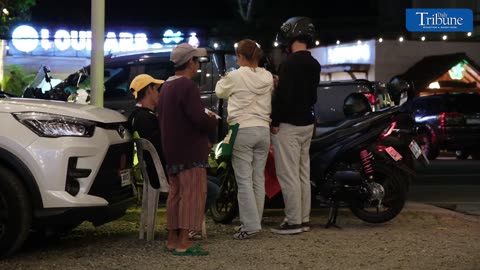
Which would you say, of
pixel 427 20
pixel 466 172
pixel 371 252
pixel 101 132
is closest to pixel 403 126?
pixel 371 252

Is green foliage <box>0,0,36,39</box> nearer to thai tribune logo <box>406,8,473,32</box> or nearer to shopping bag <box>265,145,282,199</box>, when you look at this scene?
shopping bag <box>265,145,282,199</box>

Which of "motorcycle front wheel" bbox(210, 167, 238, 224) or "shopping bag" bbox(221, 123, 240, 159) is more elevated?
"shopping bag" bbox(221, 123, 240, 159)

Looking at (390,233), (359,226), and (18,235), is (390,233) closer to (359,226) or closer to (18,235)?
(359,226)

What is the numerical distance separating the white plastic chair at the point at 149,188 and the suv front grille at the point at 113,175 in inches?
4.2

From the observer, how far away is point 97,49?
713 cm

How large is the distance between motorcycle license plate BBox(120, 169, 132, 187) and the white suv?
1.07 feet

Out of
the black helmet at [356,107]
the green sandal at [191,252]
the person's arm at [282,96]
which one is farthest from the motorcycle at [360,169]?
the green sandal at [191,252]

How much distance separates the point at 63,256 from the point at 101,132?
105 cm

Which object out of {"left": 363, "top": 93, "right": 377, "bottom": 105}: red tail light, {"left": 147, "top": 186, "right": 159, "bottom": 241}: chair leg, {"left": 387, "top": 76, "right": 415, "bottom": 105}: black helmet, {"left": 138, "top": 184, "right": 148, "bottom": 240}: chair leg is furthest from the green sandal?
{"left": 363, "top": 93, "right": 377, "bottom": 105}: red tail light

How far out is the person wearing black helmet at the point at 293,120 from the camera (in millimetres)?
6352

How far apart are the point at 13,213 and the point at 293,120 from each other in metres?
2.61

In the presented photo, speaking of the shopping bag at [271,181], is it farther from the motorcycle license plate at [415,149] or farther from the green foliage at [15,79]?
the green foliage at [15,79]

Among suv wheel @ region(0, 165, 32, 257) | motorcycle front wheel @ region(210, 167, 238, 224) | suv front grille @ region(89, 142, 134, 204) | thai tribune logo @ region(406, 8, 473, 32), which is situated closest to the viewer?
suv wheel @ region(0, 165, 32, 257)

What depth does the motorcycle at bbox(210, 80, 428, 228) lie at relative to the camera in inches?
269
